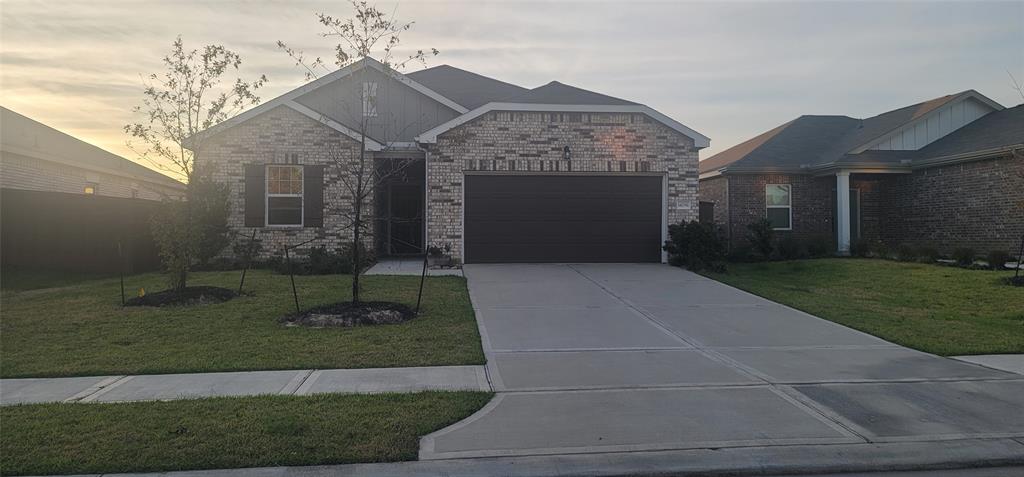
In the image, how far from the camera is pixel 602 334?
8492 mm

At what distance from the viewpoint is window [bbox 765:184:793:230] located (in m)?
20.2

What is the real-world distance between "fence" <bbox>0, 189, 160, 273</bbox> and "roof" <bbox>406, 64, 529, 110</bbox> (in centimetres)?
1147

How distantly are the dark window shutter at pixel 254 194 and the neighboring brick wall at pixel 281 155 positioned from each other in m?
0.12

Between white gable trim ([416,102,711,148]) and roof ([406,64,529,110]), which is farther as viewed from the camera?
roof ([406,64,529,110])

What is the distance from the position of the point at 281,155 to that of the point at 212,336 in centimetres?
911

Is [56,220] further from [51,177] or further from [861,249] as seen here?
[861,249]

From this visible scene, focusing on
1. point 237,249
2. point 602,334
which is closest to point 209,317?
point 602,334

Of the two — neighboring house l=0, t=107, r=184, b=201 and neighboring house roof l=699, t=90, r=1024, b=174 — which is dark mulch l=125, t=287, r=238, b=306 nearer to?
neighboring house l=0, t=107, r=184, b=201

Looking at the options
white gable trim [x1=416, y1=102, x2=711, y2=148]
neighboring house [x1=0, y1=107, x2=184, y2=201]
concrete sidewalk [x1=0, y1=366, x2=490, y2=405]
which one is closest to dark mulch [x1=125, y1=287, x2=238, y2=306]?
neighboring house [x1=0, y1=107, x2=184, y2=201]

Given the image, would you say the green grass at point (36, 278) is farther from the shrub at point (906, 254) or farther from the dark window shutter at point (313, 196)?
the shrub at point (906, 254)

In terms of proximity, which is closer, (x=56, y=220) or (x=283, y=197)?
(x=56, y=220)

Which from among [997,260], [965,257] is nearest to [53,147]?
[965,257]

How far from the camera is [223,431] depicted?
15.2 feet

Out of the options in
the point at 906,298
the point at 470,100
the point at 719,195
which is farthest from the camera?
the point at 470,100
